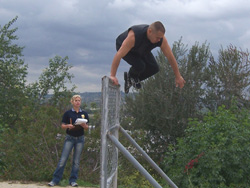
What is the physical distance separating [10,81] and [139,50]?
1284 centimetres

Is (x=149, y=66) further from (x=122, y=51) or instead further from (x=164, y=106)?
(x=164, y=106)

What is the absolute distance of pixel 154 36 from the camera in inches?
172

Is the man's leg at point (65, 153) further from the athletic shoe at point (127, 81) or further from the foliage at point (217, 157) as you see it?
the foliage at point (217, 157)

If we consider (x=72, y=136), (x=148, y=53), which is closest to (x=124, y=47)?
(x=148, y=53)

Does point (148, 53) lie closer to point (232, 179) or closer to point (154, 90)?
point (232, 179)

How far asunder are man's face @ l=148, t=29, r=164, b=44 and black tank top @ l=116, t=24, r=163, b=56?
2.7 inches

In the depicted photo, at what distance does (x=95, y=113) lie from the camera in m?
9.89

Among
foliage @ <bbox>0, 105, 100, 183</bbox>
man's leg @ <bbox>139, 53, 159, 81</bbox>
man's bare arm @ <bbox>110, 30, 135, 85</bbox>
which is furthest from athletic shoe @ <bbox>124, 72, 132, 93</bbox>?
foliage @ <bbox>0, 105, 100, 183</bbox>

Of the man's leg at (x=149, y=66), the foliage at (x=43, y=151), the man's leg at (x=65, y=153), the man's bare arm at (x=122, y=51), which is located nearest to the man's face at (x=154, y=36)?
the man's bare arm at (x=122, y=51)

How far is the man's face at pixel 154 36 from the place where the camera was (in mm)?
4320

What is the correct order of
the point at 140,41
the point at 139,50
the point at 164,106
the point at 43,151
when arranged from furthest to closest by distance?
the point at 164,106 → the point at 43,151 → the point at 139,50 → the point at 140,41

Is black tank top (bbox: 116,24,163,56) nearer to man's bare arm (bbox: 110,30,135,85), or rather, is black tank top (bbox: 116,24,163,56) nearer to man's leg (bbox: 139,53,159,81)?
man's bare arm (bbox: 110,30,135,85)

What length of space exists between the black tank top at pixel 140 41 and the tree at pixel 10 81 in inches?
427

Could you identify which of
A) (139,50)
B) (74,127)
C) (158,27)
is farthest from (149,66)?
(74,127)
